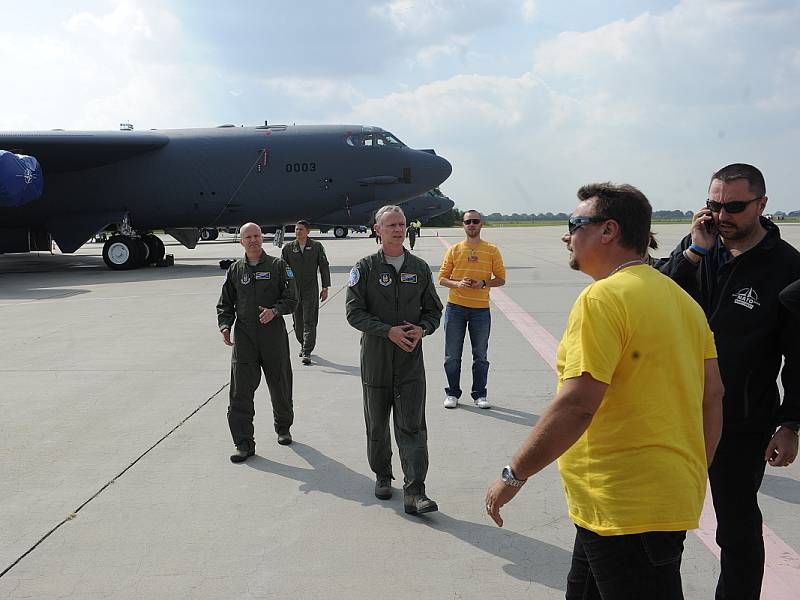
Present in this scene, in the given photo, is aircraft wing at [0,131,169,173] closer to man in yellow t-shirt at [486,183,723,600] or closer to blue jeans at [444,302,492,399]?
blue jeans at [444,302,492,399]

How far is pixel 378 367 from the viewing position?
4.42 m

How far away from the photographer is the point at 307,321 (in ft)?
27.8

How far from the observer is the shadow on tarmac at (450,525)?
3.47 m

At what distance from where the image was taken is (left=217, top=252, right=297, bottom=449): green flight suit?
17.9ft

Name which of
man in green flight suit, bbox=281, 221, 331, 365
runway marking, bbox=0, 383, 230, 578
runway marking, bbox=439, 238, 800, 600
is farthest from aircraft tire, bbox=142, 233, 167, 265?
runway marking, bbox=439, 238, 800, 600

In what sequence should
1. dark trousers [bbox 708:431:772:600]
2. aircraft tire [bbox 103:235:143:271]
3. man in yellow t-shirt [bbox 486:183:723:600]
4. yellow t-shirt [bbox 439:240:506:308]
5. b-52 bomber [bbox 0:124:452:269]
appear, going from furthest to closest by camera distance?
aircraft tire [bbox 103:235:143:271] < b-52 bomber [bbox 0:124:452:269] < yellow t-shirt [bbox 439:240:506:308] < dark trousers [bbox 708:431:772:600] < man in yellow t-shirt [bbox 486:183:723:600]

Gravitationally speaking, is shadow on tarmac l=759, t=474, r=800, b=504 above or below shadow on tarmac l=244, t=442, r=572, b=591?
above

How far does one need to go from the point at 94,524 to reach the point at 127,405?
8.53ft

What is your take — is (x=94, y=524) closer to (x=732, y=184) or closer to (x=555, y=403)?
(x=555, y=403)

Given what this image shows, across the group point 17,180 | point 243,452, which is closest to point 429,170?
point 17,180

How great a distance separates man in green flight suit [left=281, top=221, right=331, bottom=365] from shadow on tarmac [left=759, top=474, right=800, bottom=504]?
203 inches

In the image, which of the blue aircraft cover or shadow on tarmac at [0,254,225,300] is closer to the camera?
shadow on tarmac at [0,254,225,300]

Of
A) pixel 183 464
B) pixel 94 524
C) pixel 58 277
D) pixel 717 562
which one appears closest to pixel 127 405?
pixel 183 464

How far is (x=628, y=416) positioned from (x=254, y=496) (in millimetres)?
3041
